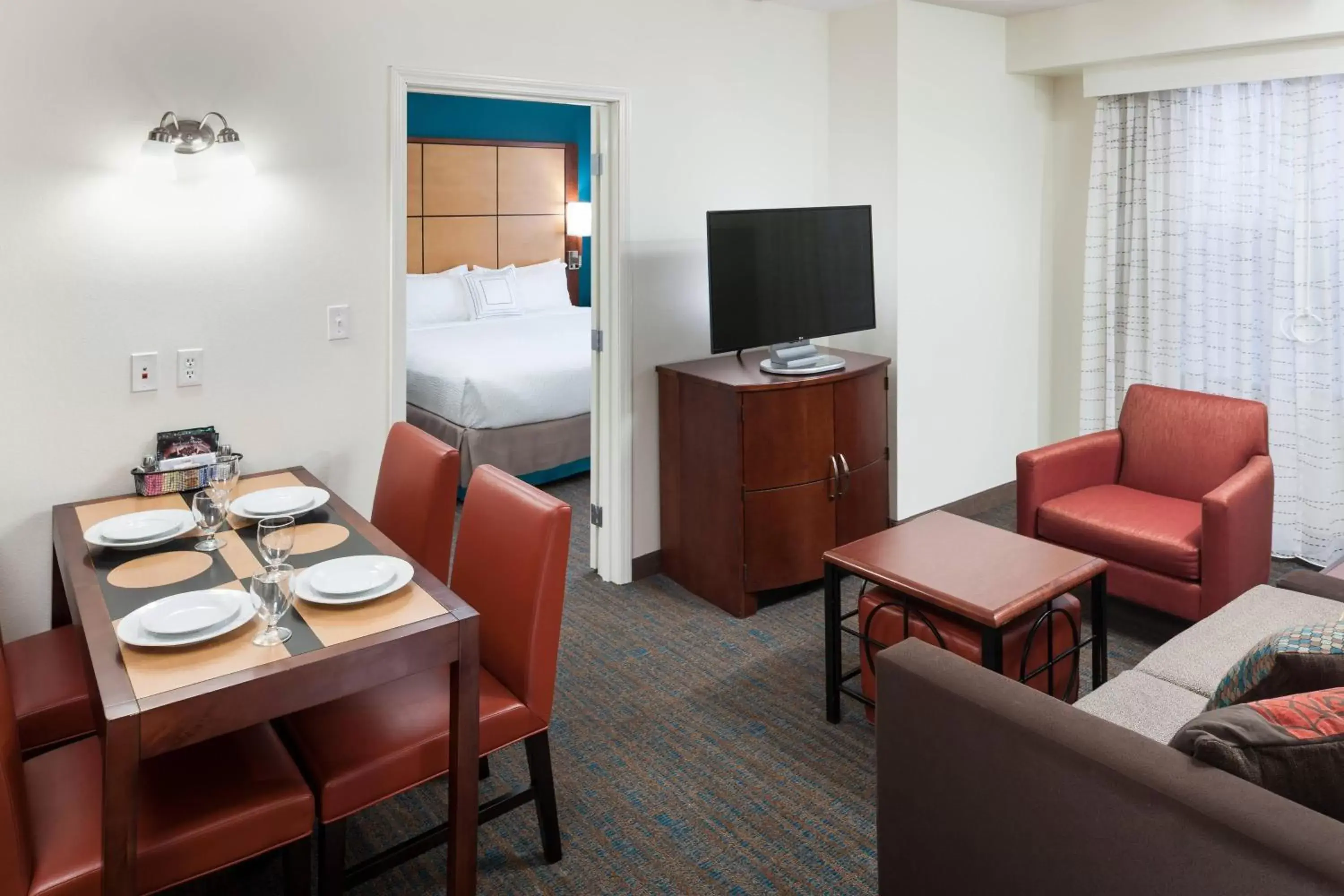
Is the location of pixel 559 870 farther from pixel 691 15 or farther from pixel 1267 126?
pixel 1267 126

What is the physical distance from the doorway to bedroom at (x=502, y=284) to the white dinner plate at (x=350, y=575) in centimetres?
281

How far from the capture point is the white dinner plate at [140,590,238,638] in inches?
71.2

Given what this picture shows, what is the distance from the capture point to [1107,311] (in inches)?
185

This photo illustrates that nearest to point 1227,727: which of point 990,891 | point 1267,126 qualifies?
point 990,891

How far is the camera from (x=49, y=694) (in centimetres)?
217

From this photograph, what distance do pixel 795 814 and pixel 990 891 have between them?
0.90 m

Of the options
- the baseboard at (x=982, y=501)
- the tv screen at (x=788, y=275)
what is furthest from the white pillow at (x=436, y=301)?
the baseboard at (x=982, y=501)

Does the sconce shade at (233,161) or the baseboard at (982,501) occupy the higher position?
the sconce shade at (233,161)

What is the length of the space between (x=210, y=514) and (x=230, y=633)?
49 centimetres

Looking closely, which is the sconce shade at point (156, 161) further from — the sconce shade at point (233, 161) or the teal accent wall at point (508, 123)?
the teal accent wall at point (508, 123)

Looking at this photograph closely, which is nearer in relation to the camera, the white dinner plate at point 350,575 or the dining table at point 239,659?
the dining table at point 239,659

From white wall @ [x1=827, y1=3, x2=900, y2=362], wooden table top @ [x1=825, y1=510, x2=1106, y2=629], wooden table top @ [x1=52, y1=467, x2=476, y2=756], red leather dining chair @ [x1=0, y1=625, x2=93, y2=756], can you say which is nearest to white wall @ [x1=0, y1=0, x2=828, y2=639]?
wooden table top @ [x1=52, y1=467, x2=476, y2=756]

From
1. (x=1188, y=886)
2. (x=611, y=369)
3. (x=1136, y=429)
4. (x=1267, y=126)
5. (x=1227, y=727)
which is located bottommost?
(x=1188, y=886)

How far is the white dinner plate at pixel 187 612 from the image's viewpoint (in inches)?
71.2
